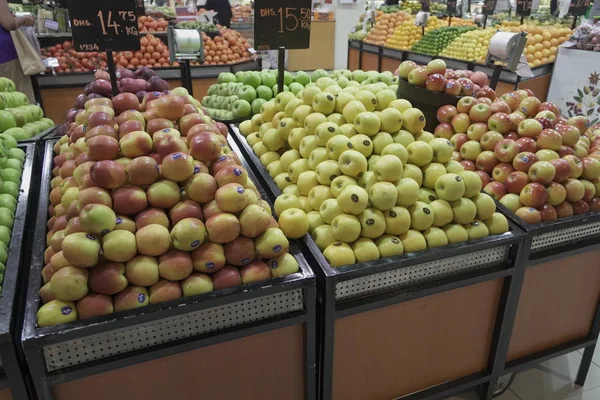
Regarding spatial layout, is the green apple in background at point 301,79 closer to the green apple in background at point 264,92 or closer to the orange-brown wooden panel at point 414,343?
the green apple in background at point 264,92

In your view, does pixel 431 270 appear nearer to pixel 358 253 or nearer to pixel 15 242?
pixel 358 253

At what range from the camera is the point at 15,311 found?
147cm

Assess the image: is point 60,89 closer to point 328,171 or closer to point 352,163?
point 328,171

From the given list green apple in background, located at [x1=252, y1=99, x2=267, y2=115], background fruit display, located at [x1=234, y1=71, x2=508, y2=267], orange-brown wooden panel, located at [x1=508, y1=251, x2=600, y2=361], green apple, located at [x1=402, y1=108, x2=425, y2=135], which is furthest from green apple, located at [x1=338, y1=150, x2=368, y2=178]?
green apple in background, located at [x1=252, y1=99, x2=267, y2=115]

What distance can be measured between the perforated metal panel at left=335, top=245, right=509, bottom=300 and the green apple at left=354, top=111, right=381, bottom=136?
2.12ft

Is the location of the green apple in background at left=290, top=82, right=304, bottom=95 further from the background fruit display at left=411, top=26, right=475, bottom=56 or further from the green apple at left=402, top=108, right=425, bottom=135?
the background fruit display at left=411, top=26, right=475, bottom=56

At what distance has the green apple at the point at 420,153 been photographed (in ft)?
6.52

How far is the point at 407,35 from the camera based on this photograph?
7.83m

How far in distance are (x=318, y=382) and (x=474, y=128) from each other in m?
1.55

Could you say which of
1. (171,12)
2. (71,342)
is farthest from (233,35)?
(71,342)

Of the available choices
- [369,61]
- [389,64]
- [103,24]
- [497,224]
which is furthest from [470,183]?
[369,61]

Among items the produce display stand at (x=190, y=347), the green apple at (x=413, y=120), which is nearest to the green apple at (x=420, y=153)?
the green apple at (x=413, y=120)

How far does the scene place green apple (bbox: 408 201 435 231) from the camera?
1850mm

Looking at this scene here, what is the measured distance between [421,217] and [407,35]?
6.83 meters
